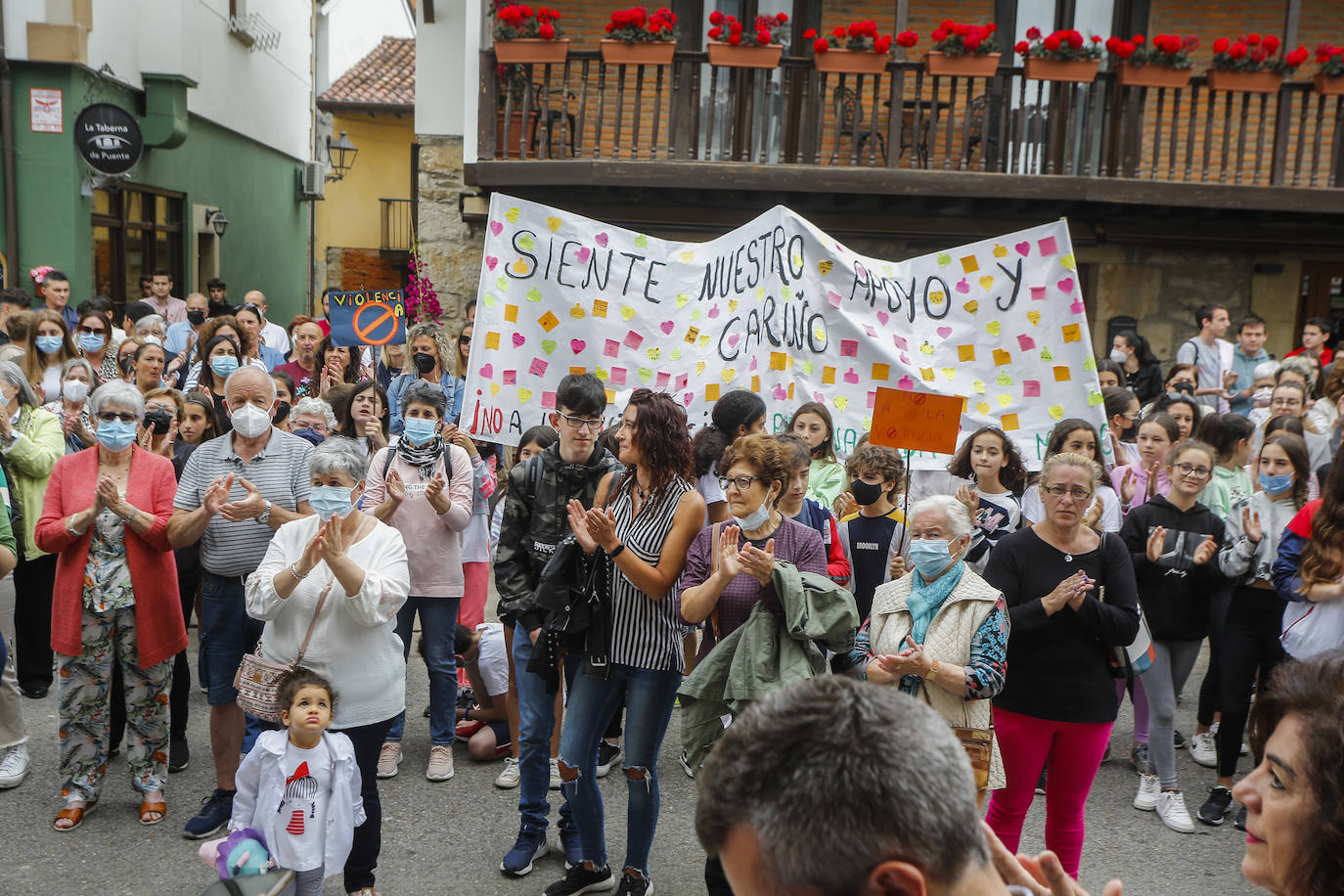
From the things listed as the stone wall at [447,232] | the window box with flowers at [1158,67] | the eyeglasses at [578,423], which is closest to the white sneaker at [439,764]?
the eyeglasses at [578,423]

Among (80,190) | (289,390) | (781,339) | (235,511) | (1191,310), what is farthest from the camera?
(80,190)

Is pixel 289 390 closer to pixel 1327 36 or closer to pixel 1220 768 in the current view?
pixel 1220 768

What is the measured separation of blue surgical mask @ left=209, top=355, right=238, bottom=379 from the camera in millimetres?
7500

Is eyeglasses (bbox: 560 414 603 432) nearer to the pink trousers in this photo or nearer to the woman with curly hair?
the woman with curly hair

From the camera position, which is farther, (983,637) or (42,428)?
(42,428)

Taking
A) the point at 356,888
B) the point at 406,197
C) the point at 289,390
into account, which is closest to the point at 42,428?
the point at 289,390

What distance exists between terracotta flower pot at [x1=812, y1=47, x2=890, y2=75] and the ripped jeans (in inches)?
365

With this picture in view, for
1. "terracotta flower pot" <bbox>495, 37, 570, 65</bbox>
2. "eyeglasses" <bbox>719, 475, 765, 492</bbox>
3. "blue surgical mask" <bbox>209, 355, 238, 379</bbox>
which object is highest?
"terracotta flower pot" <bbox>495, 37, 570, 65</bbox>

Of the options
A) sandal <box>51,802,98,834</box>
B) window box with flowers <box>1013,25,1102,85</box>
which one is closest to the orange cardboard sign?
sandal <box>51,802,98,834</box>

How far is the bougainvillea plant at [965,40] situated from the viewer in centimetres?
1215

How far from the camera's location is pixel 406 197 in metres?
31.7

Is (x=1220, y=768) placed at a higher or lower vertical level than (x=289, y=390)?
lower

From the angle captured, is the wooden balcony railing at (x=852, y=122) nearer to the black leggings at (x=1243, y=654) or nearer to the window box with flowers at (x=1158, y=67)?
the window box with flowers at (x=1158, y=67)

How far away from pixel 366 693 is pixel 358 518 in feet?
2.10
